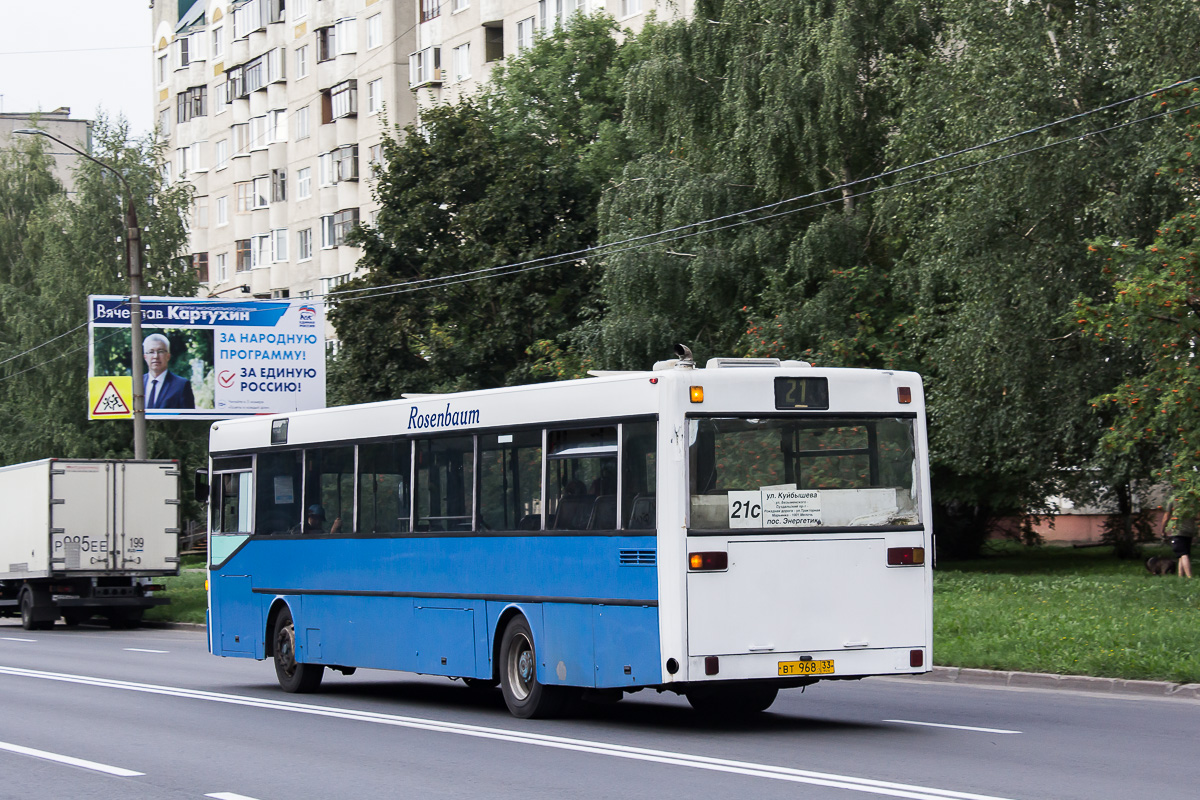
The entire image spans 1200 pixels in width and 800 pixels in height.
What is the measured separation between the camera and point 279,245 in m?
72.2

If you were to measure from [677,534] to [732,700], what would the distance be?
8.45 feet

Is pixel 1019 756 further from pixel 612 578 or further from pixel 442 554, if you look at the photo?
pixel 442 554

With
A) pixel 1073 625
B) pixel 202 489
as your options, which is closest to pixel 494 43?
pixel 202 489

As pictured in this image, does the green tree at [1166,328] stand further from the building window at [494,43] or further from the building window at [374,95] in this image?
the building window at [374,95]

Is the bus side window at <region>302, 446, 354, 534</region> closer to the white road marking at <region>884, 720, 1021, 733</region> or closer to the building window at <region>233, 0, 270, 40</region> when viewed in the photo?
the white road marking at <region>884, 720, 1021, 733</region>

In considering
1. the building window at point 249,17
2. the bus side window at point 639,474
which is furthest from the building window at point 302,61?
the bus side window at point 639,474

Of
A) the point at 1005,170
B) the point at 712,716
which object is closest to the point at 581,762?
the point at 712,716

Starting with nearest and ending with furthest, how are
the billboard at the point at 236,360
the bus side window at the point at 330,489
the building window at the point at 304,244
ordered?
the bus side window at the point at 330,489 → the billboard at the point at 236,360 → the building window at the point at 304,244

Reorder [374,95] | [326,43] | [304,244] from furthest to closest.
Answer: [304,244] < [326,43] < [374,95]

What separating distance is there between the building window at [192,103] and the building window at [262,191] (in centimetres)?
767

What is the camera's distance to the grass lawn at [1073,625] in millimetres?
15750

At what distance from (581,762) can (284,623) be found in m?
7.44

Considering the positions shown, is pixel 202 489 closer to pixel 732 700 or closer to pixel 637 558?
pixel 732 700

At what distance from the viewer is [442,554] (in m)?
14.6
